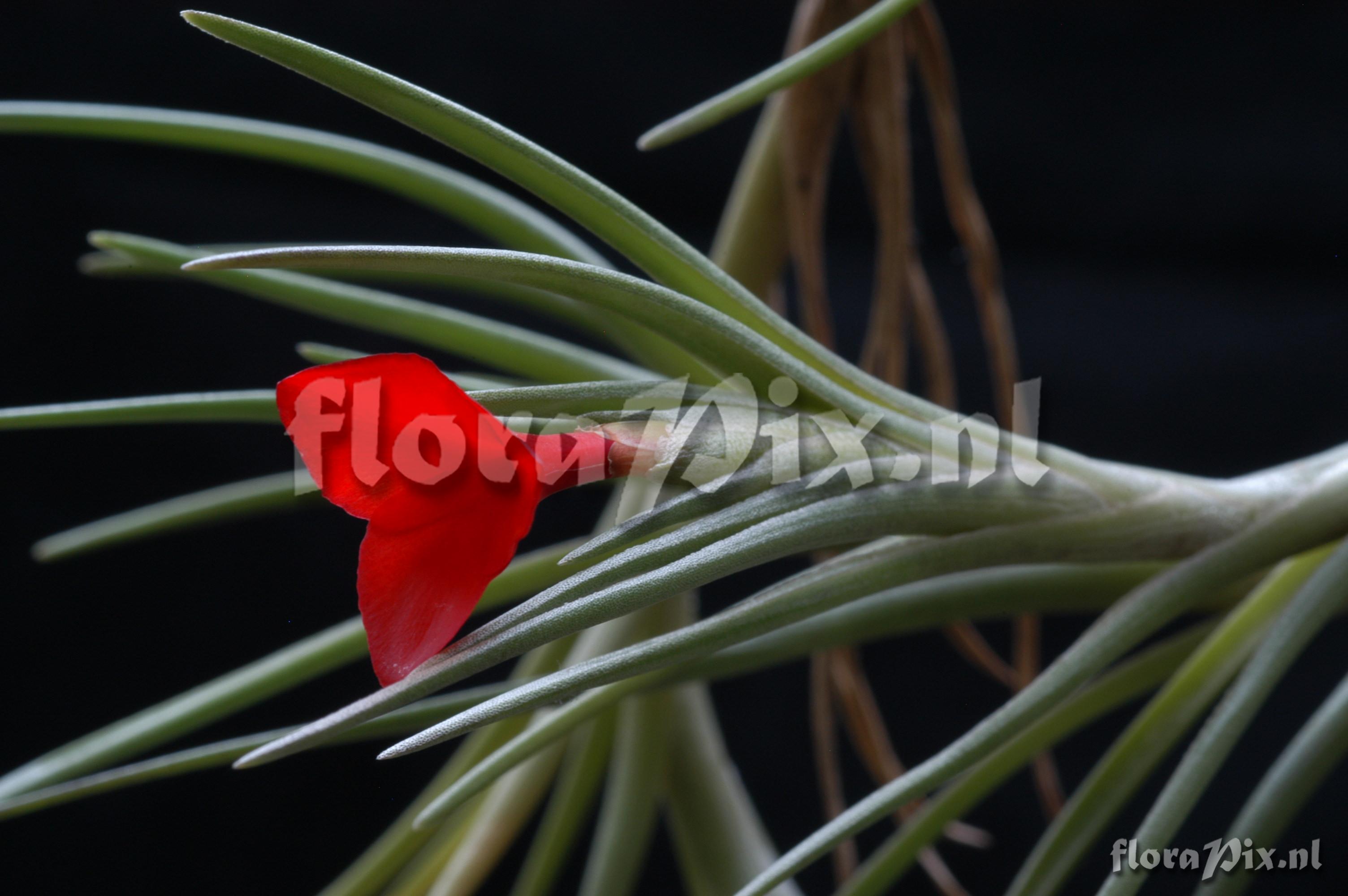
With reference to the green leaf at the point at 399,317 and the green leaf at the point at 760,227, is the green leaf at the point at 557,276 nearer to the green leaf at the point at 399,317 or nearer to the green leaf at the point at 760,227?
the green leaf at the point at 399,317

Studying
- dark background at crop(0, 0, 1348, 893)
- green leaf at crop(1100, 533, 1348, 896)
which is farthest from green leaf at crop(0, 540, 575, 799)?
dark background at crop(0, 0, 1348, 893)

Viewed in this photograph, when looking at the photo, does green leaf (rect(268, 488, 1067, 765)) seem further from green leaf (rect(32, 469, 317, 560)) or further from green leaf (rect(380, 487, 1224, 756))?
green leaf (rect(32, 469, 317, 560))

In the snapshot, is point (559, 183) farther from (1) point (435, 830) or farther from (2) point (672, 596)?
(1) point (435, 830)

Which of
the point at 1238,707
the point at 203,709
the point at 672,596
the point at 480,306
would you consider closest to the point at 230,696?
the point at 203,709

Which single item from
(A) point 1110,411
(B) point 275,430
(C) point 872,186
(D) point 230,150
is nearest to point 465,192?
(D) point 230,150

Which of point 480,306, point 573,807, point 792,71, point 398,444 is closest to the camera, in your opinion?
point 398,444

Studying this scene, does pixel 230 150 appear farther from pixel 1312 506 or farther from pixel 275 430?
pixel 275 430
